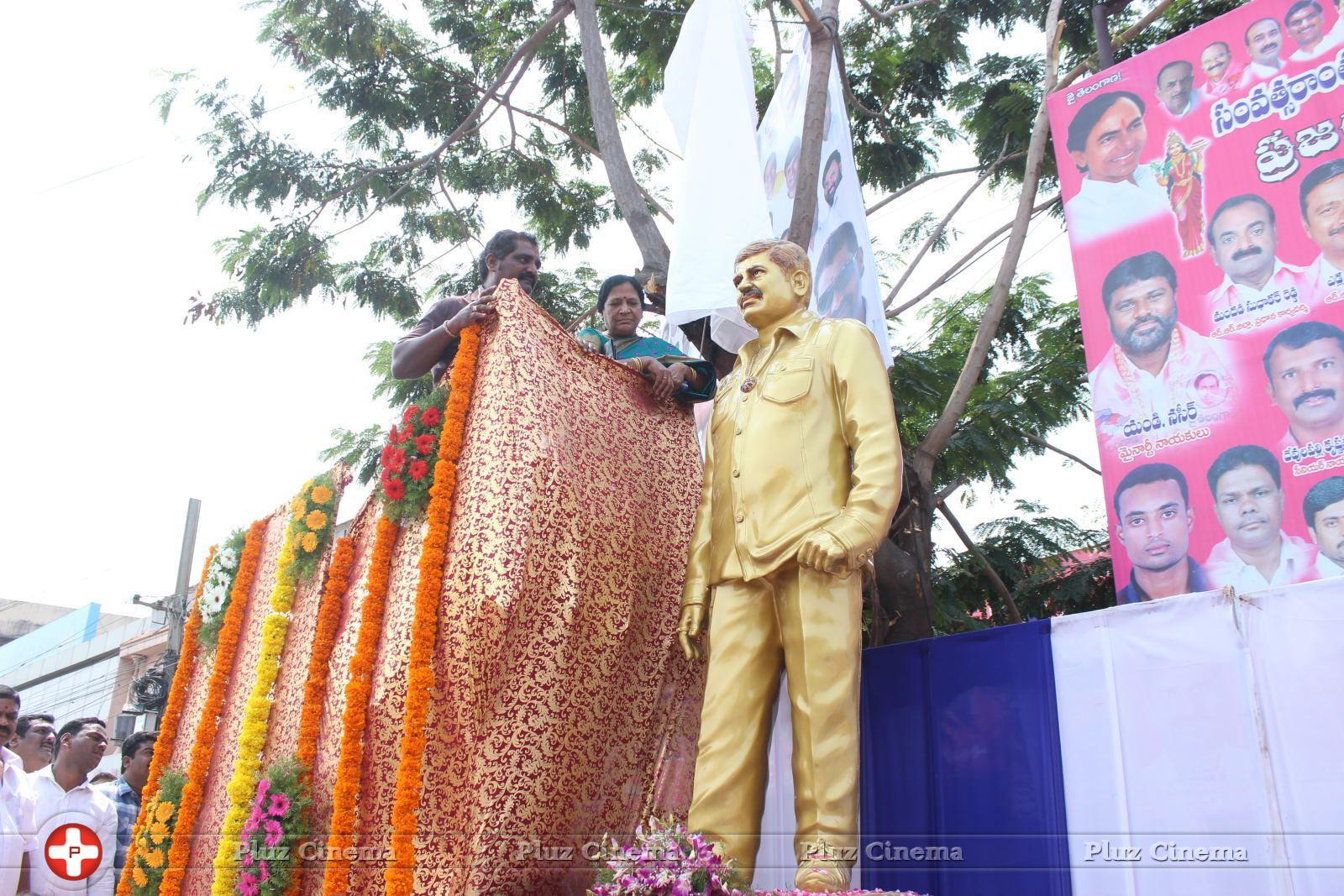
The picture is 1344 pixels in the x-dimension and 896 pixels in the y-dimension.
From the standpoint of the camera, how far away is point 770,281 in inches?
168

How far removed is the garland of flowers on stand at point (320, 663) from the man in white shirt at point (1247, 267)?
14.1 feet

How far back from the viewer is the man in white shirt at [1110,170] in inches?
220

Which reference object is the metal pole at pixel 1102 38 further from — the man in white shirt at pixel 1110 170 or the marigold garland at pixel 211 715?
the marigold garland at pixel 211 715

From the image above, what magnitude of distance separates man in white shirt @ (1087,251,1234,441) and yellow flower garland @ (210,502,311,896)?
163 inches

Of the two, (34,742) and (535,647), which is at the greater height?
(535,647)

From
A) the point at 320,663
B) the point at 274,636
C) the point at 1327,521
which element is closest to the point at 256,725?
the point at 274,636

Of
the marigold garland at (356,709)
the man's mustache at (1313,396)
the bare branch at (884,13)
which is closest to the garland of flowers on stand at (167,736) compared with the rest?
the marigold garland at (356,709)

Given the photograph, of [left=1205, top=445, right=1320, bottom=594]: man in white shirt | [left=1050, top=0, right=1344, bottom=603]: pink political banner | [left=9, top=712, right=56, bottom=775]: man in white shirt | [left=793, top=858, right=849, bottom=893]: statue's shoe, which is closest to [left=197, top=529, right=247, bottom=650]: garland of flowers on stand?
[left=9, top=712, right=56, bottom=775]: man in white shirt

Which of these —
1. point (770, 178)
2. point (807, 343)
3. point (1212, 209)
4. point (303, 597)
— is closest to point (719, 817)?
point (807, 343)

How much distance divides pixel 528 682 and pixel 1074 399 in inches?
222

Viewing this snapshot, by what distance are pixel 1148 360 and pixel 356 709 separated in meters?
4.17

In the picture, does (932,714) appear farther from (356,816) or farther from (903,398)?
(903,398)

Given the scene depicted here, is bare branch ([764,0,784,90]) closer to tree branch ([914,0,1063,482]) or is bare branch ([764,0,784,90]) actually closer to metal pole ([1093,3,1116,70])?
tree branch ([914,0,1063,482])

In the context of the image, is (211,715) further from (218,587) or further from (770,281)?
(770,281)
